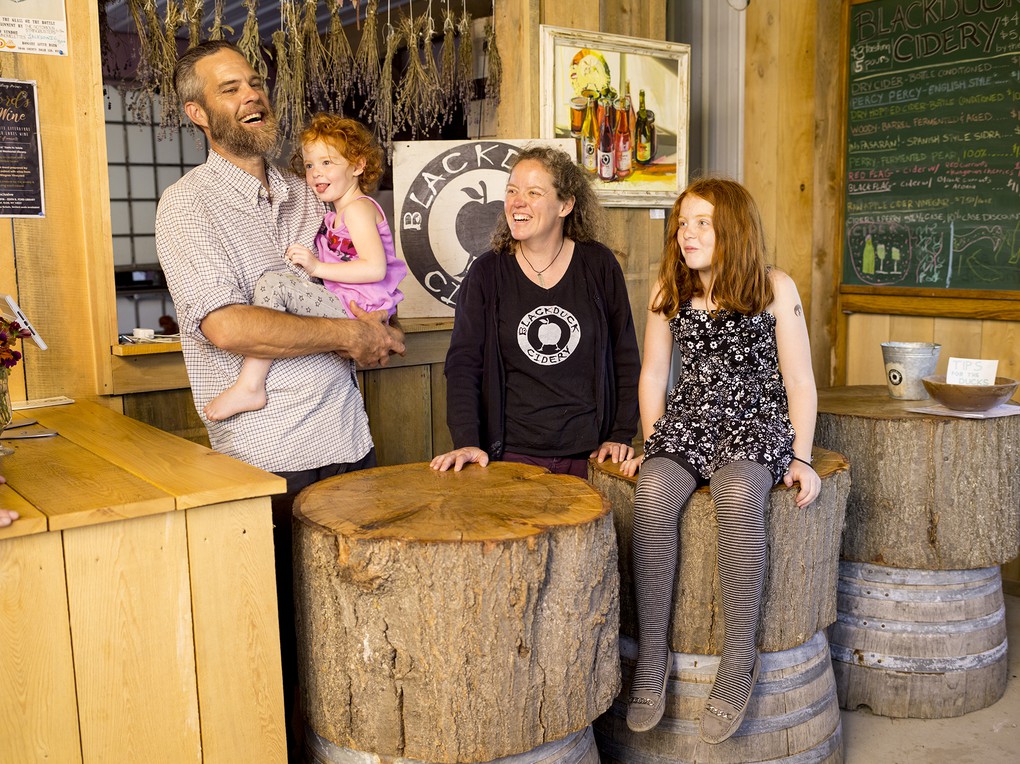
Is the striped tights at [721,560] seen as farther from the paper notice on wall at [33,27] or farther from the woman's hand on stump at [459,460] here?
the paper notice on wall at [33,27]

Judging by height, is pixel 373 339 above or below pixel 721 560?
above

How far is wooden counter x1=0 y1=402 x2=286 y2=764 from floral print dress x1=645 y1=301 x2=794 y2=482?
3.20 feet

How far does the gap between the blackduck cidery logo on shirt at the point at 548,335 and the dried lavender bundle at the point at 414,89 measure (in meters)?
1.22

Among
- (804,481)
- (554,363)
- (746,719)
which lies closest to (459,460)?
(554,363)

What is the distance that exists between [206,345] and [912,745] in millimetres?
2098

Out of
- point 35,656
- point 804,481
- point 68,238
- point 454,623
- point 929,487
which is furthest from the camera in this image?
point 929,487

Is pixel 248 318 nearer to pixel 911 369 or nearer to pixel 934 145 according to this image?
pixel 911 369

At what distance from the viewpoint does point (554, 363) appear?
8.54ft

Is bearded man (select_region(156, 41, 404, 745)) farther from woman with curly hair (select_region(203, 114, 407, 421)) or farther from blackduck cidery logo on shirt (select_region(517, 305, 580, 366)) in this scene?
blackduck cidery logo on shirt (select_region(517, 305, 580, 366))

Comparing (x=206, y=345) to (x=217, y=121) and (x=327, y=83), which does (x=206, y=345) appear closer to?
(x=217, y=121)

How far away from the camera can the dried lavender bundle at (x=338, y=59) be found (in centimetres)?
342

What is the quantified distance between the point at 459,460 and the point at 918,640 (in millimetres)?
1471

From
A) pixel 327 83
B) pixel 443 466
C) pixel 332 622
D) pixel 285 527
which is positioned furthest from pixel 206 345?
pixel 327 83

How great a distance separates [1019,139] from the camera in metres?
3.56
